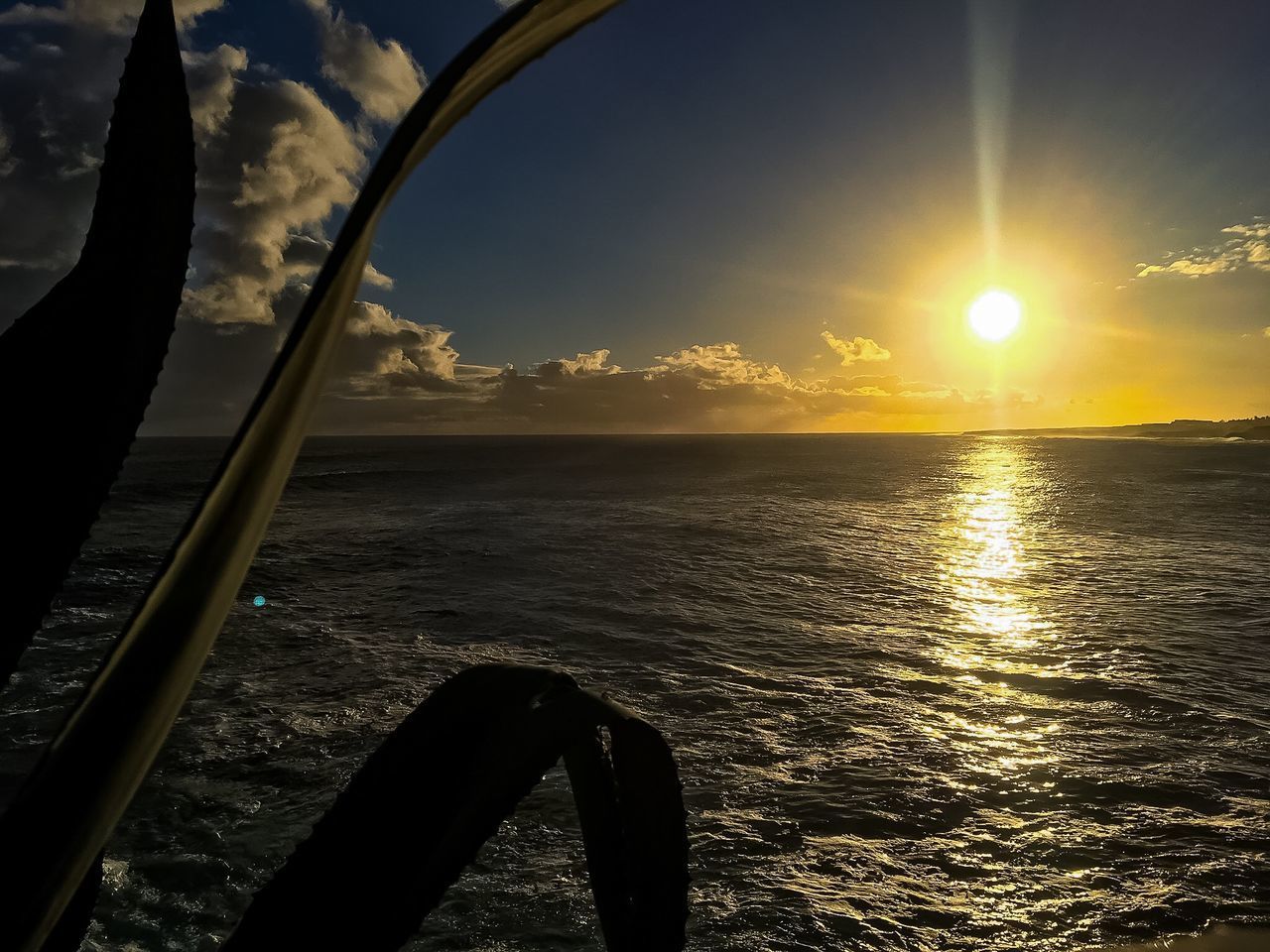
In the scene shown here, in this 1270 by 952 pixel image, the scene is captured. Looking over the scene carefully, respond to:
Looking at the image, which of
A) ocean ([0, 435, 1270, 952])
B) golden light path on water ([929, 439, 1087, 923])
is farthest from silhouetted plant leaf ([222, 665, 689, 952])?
golden light path on water ([929, 439, 1087, 923])

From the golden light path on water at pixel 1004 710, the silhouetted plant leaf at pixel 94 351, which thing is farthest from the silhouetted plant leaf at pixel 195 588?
the golden light path on water at pixel 1004 710

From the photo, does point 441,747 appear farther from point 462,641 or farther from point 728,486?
point 728,486

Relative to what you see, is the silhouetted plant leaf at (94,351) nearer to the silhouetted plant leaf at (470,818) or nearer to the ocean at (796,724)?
the silhouetted plant leaf at (470,818)

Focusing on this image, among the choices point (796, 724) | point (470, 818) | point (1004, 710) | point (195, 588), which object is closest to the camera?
point (195, 588)

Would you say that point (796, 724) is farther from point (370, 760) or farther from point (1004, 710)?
point (370, 760)

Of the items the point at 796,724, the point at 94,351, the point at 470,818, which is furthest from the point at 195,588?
the point at 796,724

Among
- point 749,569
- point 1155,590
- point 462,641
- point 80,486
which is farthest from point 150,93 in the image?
point 1155,590

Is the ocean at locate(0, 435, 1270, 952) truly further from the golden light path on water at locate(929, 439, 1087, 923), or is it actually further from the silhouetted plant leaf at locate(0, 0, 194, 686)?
the silhouetted plant leaf at locate(0, 0, 194, 686)
